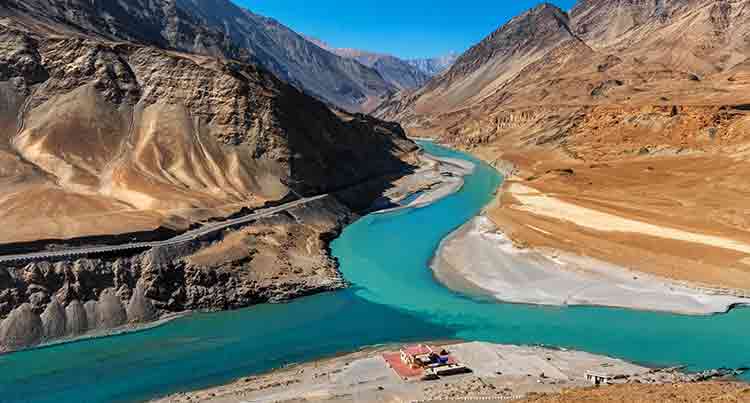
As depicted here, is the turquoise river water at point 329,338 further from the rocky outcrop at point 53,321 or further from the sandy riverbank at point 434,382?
the sandy riverbank at point 434,382

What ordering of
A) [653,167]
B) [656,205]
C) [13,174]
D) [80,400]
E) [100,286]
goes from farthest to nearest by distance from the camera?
[653,167], [656,205], [13,174], [100,286], [80,400]

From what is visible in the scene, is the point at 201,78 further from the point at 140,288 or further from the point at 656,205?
the point at 656,205

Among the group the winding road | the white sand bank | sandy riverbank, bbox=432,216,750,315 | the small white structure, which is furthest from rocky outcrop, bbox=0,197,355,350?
the white sand bank

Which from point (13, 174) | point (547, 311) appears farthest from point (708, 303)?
point (13, 174)

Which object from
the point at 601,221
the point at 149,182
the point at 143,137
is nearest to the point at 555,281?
the point at 601,221

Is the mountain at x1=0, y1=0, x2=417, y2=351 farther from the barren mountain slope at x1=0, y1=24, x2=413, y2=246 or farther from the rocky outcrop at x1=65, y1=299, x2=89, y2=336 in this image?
the barren mountain slope at x1=0, y1=24, x2=413, y2=246

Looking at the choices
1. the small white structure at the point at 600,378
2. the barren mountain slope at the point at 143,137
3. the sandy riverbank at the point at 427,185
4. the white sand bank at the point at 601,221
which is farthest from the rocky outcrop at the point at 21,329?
the white sand bank at the point at 601,221

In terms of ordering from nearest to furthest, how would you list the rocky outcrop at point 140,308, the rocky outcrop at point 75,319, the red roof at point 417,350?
1. the red roof at point 417,350
2. the rocky outcrop at point 75,319
3. the rocky outcrop at point 140,308

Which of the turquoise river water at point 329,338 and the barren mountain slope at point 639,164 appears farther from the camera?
the barren mountain slope at point 639,164
